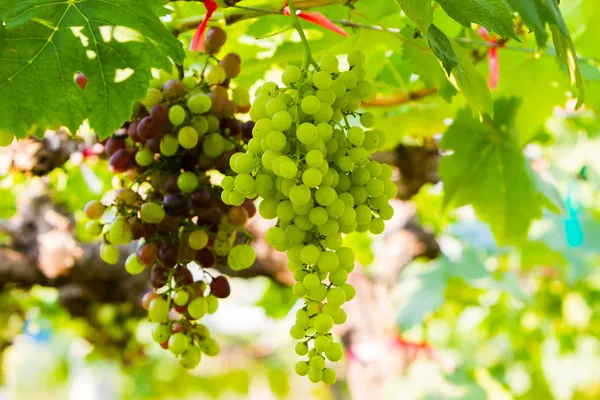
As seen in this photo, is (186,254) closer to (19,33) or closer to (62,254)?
(19,33)

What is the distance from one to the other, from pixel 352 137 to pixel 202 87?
0.31m

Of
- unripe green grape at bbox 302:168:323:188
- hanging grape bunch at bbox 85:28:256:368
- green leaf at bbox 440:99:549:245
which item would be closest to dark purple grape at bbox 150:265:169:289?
hanging grape bunch at bbox 85:28:256:368

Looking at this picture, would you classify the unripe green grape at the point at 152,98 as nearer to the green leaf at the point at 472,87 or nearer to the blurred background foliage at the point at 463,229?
the blurred background foliage at the point at 463,229

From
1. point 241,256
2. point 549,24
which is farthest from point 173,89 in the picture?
point 549,24

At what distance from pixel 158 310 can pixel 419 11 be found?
459 millimetres

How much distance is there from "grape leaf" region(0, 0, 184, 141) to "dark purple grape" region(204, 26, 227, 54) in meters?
0.16

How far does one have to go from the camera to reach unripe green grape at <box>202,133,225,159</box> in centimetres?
82

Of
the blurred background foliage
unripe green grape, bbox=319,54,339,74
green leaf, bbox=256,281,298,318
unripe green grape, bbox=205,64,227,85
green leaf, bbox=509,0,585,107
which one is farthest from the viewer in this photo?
green leaf, bbox=256,281,298,318

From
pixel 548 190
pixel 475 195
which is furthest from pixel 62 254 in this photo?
pixel 548 190

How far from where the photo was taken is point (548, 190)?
Answer: 142cm

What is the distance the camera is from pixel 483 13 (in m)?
0.63

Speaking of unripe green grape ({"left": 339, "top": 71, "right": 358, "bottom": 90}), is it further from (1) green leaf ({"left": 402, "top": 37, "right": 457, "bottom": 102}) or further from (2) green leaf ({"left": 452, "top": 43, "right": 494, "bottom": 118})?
(1) green leaf ({"left": 402, "top": 37, "right": 457, "bottom": 102})

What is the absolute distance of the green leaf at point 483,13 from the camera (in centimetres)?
62

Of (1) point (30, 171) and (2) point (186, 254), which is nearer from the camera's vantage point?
(2) point (186, 254)
